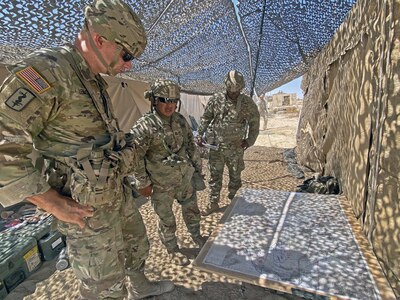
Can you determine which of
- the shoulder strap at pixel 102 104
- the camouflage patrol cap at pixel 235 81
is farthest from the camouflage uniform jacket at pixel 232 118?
the shoulder strap at pixel 102 104

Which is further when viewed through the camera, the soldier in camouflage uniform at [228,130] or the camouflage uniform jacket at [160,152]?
the soldier in camouflage uniform at [228,130]

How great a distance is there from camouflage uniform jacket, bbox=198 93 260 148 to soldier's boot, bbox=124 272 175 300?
2031 millimetres

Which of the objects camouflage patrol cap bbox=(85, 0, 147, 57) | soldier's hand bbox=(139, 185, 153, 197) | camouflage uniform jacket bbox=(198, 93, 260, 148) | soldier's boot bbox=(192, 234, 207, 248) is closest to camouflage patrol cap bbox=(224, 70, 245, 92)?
camouflage uniform jacket bbox=(198, 93, 260, 148)

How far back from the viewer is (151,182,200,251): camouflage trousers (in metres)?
2.20

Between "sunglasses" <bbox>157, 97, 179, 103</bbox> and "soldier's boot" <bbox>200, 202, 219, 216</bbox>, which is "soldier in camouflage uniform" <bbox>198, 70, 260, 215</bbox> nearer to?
"soldier's boot" <bbox>200, 202, 219, 216</bbox>

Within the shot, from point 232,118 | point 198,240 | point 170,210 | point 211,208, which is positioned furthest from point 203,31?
point 198,240

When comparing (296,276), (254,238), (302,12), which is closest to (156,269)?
(254,238)

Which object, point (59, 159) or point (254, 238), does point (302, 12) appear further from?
point (59, 159)

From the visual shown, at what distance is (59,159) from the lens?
1.19 metres

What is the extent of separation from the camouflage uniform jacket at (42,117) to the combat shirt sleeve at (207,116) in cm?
229

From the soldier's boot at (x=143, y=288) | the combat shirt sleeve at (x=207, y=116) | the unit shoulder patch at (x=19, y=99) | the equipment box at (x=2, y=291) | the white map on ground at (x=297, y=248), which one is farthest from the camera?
the combat shirt sleeve at (x=207, y=116)

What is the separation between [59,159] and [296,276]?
140 centimetres

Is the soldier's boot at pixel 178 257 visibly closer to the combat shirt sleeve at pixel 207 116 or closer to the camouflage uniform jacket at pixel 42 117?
the camouflage uniform jacket at pixel 42 117

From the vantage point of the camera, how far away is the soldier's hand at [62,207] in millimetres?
1078
